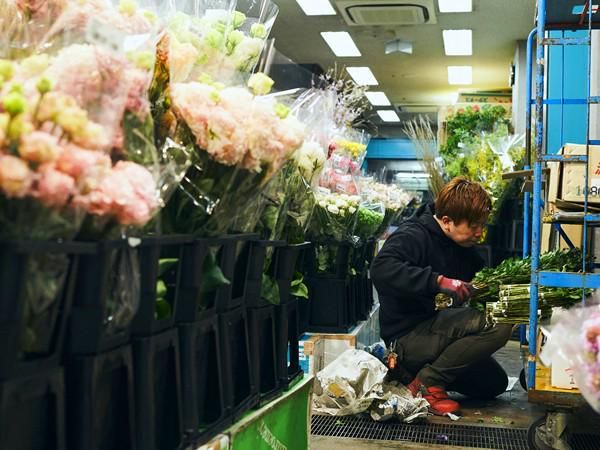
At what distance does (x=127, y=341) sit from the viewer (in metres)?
1.40

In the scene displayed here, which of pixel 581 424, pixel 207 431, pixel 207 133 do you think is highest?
pixel 207 133

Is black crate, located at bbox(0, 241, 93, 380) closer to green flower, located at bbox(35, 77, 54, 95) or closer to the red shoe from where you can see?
green flower, located at bbox(35, 77, 54, 95)

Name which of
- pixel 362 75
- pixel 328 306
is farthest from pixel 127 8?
pixel 362 75

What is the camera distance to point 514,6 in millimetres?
7750

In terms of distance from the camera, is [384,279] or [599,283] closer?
[599,283]

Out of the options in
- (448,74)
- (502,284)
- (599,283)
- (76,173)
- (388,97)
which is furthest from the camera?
(388,97)

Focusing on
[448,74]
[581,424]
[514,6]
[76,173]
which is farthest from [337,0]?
[76,173]

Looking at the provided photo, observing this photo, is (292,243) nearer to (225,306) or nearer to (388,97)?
(225,306)

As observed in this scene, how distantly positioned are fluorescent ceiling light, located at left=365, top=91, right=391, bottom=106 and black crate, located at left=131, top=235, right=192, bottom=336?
11569 mm

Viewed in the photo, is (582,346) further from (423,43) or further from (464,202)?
(423,43)

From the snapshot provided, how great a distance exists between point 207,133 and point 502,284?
224 centimetres

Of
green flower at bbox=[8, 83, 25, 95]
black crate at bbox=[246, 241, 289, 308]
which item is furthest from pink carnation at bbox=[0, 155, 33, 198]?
black crate at bbox=[246, 241, 289, 308]

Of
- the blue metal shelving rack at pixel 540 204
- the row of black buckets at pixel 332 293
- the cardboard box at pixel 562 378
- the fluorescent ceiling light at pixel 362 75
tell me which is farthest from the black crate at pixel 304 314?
the fluorescent ceiling light at pixel 362 75

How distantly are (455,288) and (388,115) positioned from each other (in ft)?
42.8
